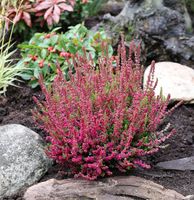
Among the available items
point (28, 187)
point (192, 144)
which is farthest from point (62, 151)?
point (192, 144)

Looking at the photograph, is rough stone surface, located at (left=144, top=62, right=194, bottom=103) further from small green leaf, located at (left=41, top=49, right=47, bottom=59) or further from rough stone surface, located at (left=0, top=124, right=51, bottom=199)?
rough stone surface, located at (left=0, top=124, right=51, bottom=199)

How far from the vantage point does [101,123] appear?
332 centimetres

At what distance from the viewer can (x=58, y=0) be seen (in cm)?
565

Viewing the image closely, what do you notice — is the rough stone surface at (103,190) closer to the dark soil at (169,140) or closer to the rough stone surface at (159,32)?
the dark soil at (169,140)

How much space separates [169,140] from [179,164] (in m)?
0.38

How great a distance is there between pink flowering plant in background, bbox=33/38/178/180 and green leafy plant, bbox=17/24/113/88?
3.89ft

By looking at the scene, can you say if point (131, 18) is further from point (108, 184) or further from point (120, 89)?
point (108, 184)

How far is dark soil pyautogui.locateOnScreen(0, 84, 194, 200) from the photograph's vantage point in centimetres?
354

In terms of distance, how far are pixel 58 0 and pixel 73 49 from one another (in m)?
1.03

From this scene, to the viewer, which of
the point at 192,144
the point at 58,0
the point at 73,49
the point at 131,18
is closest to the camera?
the point at 192,144

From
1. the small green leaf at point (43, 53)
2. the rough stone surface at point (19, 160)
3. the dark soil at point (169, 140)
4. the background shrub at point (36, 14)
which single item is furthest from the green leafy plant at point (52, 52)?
the rough stone surface at point (19, 160)

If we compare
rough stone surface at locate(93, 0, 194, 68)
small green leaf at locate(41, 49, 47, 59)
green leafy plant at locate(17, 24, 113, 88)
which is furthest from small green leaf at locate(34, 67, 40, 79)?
rough stone surface at locate(93, 0, 194, 68)

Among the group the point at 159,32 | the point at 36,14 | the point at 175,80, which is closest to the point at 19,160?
the point at 175,80

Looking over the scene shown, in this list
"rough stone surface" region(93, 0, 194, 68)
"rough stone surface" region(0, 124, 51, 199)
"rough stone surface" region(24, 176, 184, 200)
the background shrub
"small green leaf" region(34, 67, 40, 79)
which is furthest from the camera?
the background shrub
